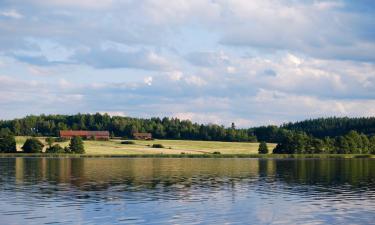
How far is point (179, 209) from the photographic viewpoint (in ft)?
172

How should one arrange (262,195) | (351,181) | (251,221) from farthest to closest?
(351,181), (262,195), (251,221)

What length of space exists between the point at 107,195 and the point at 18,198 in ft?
29.4

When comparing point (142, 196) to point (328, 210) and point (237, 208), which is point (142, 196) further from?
point (328, 210)

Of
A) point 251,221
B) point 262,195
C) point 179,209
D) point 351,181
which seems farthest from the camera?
point 351,181

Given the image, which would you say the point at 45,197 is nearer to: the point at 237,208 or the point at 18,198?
the point at 18,198

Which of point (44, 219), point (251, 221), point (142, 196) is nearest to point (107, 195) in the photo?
point (142, 196)

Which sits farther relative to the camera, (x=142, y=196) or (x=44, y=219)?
(x=142, y=196)

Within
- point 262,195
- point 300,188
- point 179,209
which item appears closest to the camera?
point 179,209

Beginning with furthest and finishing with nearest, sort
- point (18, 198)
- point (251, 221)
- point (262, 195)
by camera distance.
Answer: point (262, 195)
point (18, 198)
point (251, 221)

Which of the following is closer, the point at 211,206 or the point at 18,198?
the point at 211,206

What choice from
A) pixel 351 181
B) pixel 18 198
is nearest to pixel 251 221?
pixel 18 198

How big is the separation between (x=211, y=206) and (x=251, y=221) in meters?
9.13

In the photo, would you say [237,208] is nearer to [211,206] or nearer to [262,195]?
[211,206]

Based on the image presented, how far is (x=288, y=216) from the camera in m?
49.0
